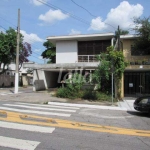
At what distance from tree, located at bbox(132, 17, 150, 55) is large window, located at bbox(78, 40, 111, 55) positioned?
6390 mm

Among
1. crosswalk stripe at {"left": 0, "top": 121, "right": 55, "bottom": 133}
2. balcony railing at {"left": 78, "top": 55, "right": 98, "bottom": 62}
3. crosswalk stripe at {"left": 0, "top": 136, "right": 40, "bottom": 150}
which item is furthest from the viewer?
balcony railing at {"left": 78, "top": 55, "right": 98, "bottom": 62}

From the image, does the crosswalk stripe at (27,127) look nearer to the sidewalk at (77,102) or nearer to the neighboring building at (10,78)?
the sidewalk at (77,102)

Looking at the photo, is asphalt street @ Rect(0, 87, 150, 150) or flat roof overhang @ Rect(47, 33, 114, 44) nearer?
asphalt street @ Rect(0, 87, 150, 150)

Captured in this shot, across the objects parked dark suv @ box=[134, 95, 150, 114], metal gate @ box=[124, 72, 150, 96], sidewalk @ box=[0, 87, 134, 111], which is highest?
metal gate @ box=[124, 72, 150, 96]

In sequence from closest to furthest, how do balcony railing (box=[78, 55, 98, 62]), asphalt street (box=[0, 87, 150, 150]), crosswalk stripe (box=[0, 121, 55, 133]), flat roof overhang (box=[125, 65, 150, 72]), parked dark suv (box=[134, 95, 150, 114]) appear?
1. asphalt street (box=[0, 87, 150, 150])
2. crosswalk stripe (box=[0, 121, 55, 133])
3. parked dark suv (box=[134, 95, 150, 114])
4. flat roof overhang (box=[125, 65, 150, 72])
5. balcony railing (box=[78, 55, 98, 62])

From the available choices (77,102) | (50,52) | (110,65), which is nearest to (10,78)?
(50,52)

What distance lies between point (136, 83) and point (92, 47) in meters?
8.09

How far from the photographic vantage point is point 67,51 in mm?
26344

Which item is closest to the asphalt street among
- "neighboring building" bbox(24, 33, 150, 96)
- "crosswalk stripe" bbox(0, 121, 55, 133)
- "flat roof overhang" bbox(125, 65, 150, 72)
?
"crosswalk stripe" bbox(0, 121, 55, 133)

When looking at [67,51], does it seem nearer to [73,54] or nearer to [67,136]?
[73,54]

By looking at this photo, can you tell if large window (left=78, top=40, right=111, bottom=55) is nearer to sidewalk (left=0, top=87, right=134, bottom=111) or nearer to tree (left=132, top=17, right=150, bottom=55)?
tree (left=132, top=17, right=150, bottom=55)

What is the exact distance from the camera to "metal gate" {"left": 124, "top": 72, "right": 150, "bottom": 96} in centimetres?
2012

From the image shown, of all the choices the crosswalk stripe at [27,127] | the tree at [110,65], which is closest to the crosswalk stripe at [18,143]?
the crosswalk stripe at [27,127]

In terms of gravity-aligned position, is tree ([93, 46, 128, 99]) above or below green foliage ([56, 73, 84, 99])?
above
